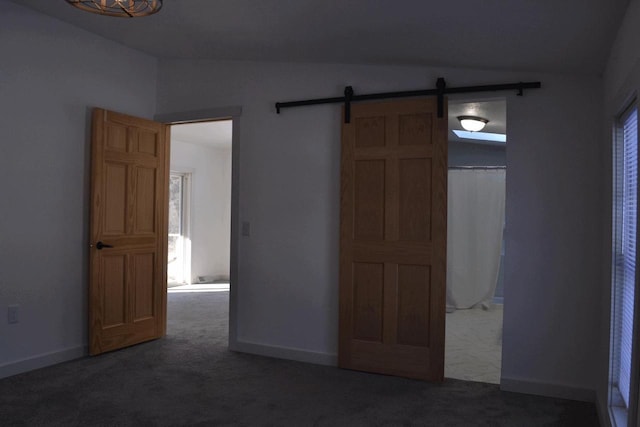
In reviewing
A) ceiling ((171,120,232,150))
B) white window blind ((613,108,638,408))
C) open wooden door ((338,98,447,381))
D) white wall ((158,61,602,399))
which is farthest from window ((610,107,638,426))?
ceiling ((171,120,232,150))

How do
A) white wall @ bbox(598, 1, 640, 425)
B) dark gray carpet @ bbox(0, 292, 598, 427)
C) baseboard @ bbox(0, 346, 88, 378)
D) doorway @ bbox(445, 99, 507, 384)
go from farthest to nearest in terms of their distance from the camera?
doorway @ bbox(445, 99, 507, 384) < baseboard @ bbox(0, 346, 88, 378) < dark gray carpet @ bbox(0, 292, 598, 427) < white wall @ bbox(598, 1, 640, 425)

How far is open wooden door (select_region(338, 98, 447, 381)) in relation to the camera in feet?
11.9

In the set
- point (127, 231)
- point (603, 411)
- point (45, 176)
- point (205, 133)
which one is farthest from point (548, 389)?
point (205, 133)

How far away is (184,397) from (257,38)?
8.14ft

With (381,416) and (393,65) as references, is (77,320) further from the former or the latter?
(393,65)

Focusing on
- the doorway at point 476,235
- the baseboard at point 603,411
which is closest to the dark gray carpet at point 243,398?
the baseboard at point 603,411

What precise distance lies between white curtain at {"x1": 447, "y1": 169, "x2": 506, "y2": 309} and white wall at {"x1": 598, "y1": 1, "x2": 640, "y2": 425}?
3.10 metres

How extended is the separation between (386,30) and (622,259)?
183 centimetres

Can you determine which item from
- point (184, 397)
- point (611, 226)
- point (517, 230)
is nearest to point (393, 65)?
point (517, 230)

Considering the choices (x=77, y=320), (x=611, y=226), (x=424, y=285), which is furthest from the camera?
(x=77, y=320)

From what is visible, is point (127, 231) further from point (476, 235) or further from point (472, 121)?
point (476, 235)

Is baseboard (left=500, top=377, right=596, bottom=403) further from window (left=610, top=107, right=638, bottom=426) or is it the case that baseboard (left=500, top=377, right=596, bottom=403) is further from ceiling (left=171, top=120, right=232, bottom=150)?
ceiling (left=171, top=120, right=232, bottom=150)

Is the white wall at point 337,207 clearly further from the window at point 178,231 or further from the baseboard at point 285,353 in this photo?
the window at point 178,231

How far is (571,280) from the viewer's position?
10.8 ft
